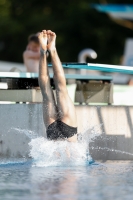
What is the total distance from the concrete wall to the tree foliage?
2797cm

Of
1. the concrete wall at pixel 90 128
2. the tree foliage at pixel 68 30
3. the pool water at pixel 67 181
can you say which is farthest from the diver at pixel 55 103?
the tree foliage at pixel 68 30

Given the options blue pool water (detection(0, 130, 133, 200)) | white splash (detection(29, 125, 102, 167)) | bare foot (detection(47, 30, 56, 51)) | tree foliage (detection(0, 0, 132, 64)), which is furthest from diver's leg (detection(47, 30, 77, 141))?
tree foliage (detection(0, 0, 132, 64))

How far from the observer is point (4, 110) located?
12.1 m

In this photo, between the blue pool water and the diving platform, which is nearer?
the blue pool water

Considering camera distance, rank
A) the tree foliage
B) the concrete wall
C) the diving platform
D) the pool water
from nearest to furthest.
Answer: the pool water, the concrete wall, the diving platform, the tree foliage

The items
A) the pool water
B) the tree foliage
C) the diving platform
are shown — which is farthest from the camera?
the tree foliage

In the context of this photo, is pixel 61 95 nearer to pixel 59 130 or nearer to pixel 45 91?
pixel 45 91

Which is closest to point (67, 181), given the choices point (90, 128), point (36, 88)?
point (90, 128)

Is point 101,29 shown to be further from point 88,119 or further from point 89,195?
point 89,195

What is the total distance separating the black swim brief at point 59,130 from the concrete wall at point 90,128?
32.9 inches

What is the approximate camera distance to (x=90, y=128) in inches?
481

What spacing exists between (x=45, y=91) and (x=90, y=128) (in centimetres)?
120

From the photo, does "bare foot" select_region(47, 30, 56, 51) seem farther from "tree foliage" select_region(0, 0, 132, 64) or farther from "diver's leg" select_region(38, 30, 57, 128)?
"tree foliage" select_region(0, 0, 132, 64)

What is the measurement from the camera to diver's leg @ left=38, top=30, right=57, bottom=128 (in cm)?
1124
